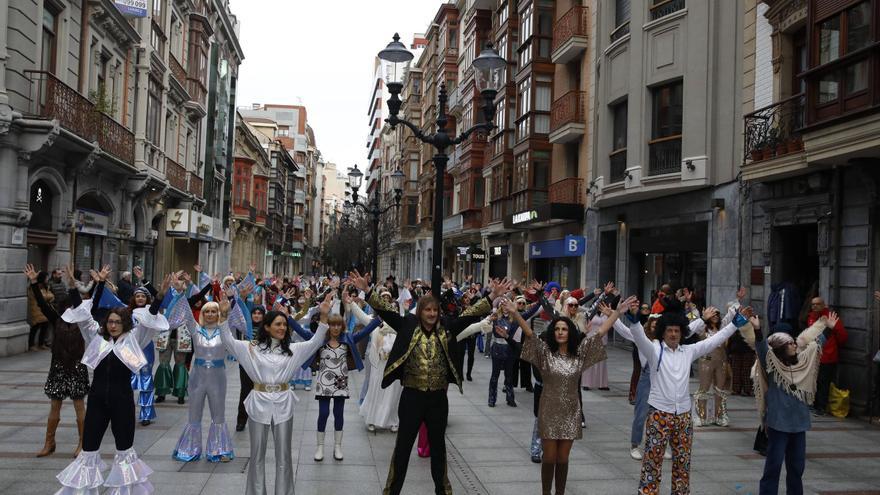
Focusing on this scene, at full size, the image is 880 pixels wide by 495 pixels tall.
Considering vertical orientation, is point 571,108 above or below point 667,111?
above

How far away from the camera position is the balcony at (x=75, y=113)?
1600 centimetres

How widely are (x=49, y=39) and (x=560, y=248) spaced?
16.8 meters

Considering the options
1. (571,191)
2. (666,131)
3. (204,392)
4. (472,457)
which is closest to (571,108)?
(571,191)

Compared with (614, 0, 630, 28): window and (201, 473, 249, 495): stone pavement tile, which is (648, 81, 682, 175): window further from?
(201, 473, 249, 495): stone pavement tile

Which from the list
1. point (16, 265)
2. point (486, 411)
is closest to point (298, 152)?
point (16, 265)

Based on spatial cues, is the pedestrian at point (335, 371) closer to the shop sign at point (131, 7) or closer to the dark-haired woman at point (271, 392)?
the dark-haired woman at point (271, 392)

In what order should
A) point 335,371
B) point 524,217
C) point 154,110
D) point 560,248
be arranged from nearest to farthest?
point 335,371, point 560,248, point 524,217, point 154,110

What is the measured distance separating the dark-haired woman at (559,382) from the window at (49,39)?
51.0ft

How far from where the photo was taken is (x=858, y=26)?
36.8 ft

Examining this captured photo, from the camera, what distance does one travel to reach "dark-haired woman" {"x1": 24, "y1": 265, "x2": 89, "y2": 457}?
784cm

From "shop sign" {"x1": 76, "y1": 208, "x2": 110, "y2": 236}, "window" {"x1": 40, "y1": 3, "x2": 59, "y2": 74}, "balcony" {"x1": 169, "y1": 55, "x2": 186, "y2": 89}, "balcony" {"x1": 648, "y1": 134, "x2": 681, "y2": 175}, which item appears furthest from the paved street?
"balcony" {"x1": 169, "y1": 55, "x2": 186, "y2": 89}

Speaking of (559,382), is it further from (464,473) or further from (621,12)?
(621,12)

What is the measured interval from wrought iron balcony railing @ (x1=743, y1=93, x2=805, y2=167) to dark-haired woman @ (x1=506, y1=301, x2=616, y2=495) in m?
8.47

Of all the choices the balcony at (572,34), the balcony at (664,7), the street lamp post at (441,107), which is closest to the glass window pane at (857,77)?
the street lamp post at (441,107)
